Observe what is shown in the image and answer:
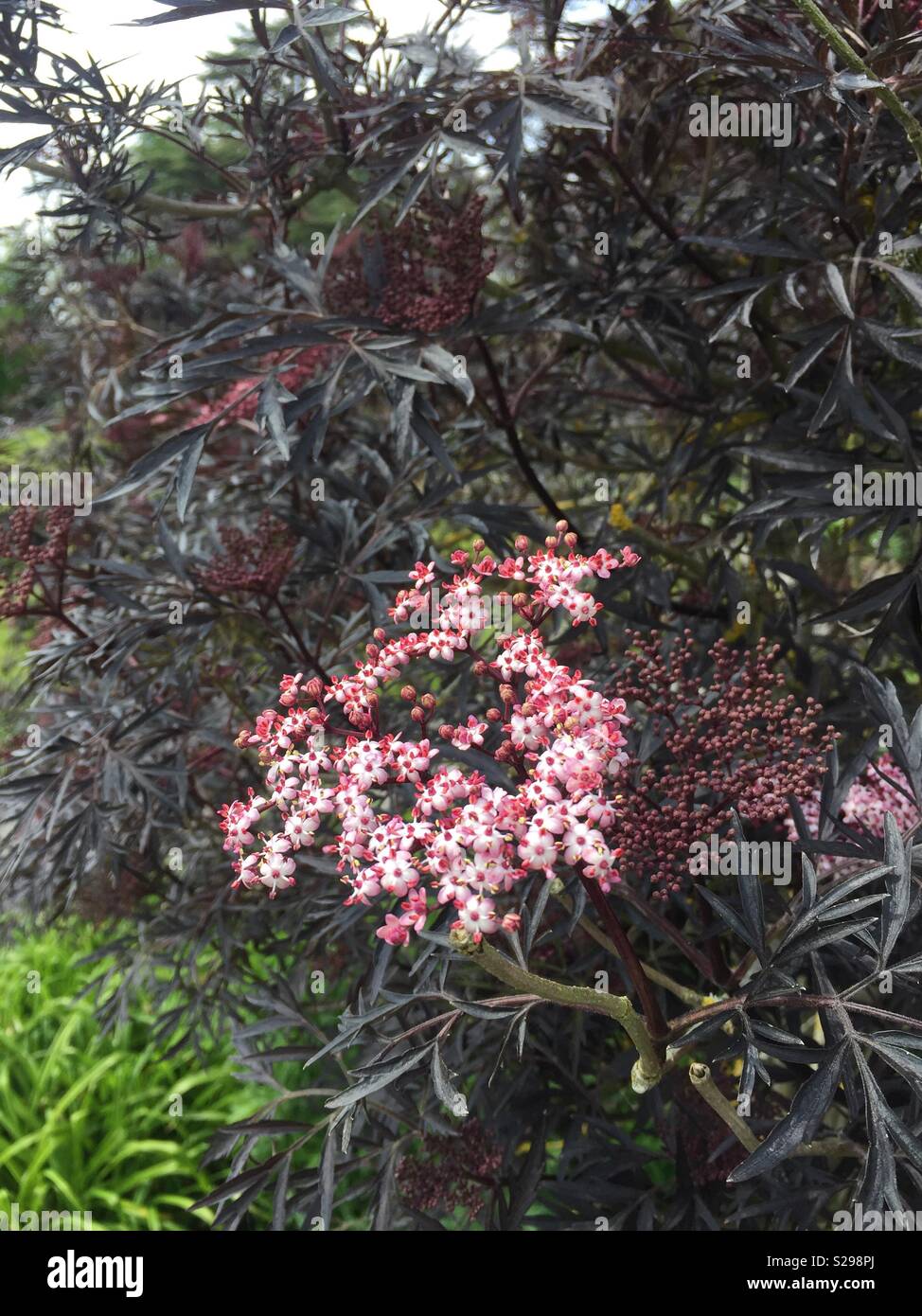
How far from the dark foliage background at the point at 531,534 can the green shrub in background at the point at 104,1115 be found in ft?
2.70

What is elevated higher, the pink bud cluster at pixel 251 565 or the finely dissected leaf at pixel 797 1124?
the pink bud cluster at pixel 251 565

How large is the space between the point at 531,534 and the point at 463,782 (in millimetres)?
966

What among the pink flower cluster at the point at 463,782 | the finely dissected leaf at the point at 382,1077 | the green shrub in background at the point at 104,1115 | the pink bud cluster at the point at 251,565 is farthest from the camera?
the green shrub in background at the point at 104,1115

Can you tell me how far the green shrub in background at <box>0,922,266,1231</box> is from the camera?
8.38 feet

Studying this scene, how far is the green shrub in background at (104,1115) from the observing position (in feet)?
8.38

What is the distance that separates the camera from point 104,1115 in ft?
9.13

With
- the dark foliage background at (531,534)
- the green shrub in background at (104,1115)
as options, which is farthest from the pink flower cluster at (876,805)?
the green shrub in background at (104,1115)

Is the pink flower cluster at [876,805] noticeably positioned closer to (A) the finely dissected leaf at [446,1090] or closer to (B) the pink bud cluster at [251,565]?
(A) the finely dissected leaf at [446,1090]

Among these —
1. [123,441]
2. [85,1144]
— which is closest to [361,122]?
[123,441]

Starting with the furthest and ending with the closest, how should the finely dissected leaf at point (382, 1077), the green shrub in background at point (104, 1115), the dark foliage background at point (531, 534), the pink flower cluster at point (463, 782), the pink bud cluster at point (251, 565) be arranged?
the green shrub in background at point (104, 1115)
the pink bud cluster at point (251, 565)
the dark foliage background at point (531, 534)
the finely dissected leaf at point (382, 1077)
the pink flower cluster at point (463, 782)

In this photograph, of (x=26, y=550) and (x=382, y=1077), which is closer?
(x=382, y=1077)

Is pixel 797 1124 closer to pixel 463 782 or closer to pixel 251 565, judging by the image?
pixel 463 782

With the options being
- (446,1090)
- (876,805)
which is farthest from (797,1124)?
(876,805)

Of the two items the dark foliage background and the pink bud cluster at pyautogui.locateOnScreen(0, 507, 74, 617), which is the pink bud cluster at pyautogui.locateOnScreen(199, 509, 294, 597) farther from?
the pink bud cluster at pyautogui.locateOnScreen(0, 507, 74, 617)
